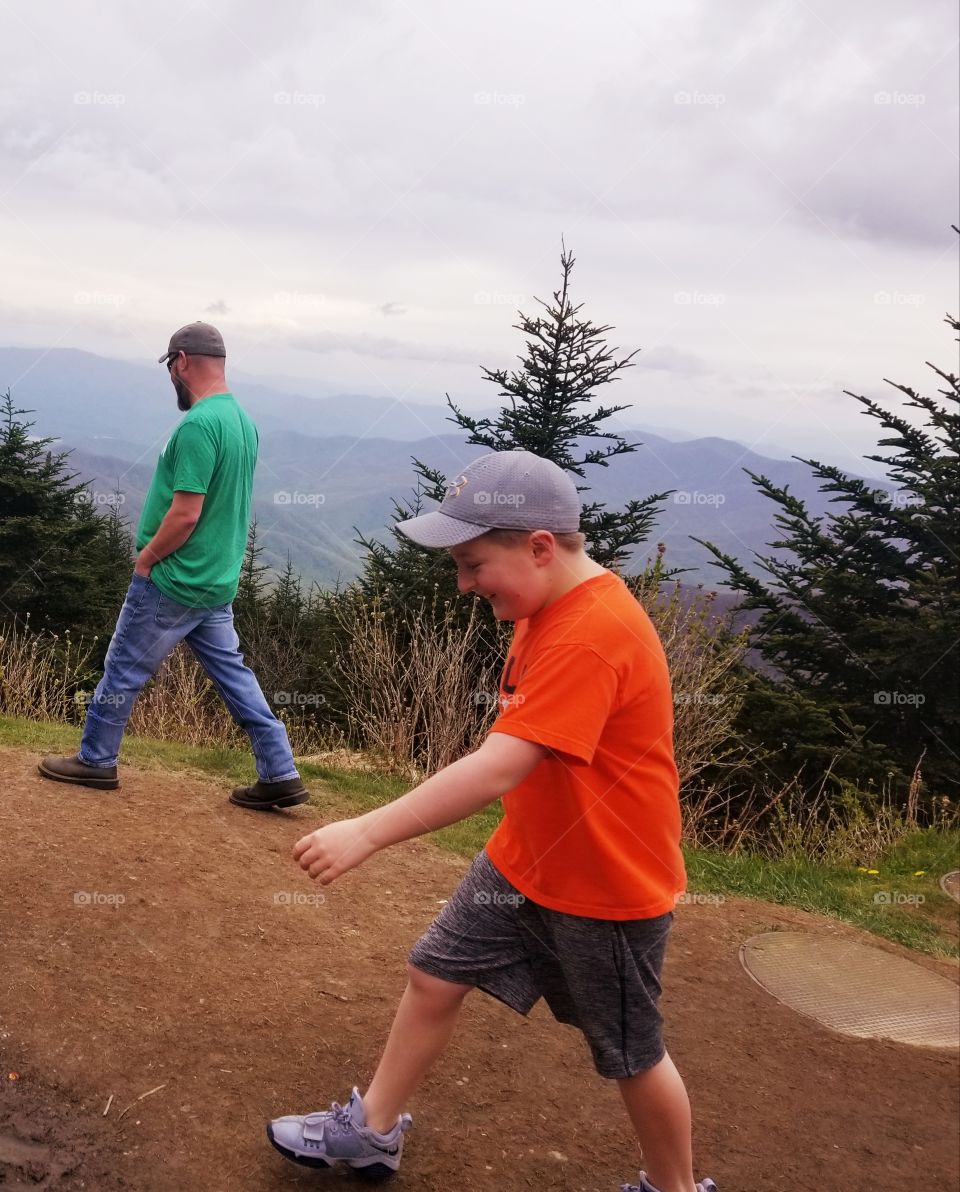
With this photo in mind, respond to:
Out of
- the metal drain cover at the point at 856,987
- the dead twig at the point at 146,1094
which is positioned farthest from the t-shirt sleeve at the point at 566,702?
the metal drain cover at the point at 856,987

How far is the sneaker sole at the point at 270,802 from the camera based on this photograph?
5.11 m

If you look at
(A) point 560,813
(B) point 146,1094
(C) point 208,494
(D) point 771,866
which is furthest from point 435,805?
(D) point 771,866

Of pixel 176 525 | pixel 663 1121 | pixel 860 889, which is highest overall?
pixel 176 525

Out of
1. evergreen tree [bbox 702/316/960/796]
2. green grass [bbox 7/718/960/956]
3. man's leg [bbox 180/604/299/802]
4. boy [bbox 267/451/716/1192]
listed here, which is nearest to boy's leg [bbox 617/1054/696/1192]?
boy [bbox 267/451/716/1192]

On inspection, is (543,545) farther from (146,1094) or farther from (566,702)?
(146,1094)

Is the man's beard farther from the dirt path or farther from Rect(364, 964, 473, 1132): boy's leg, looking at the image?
Rect(364, 964, 473, 1132): boy's leg

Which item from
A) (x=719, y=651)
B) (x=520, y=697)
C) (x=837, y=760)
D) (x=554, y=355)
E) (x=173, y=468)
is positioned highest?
(x=554, y=355)

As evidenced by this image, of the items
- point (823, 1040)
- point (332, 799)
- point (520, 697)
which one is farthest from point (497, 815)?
point (520, 697)

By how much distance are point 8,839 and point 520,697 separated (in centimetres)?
295

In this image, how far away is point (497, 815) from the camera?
20.2ft

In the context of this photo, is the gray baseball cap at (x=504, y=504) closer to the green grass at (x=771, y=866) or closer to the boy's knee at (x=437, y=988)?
the boy's knee at (x=437, y=988)

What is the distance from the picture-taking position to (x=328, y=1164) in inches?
97.7

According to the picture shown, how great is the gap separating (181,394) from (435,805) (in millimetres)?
3364

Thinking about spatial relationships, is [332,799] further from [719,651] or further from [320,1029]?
[719,651]
